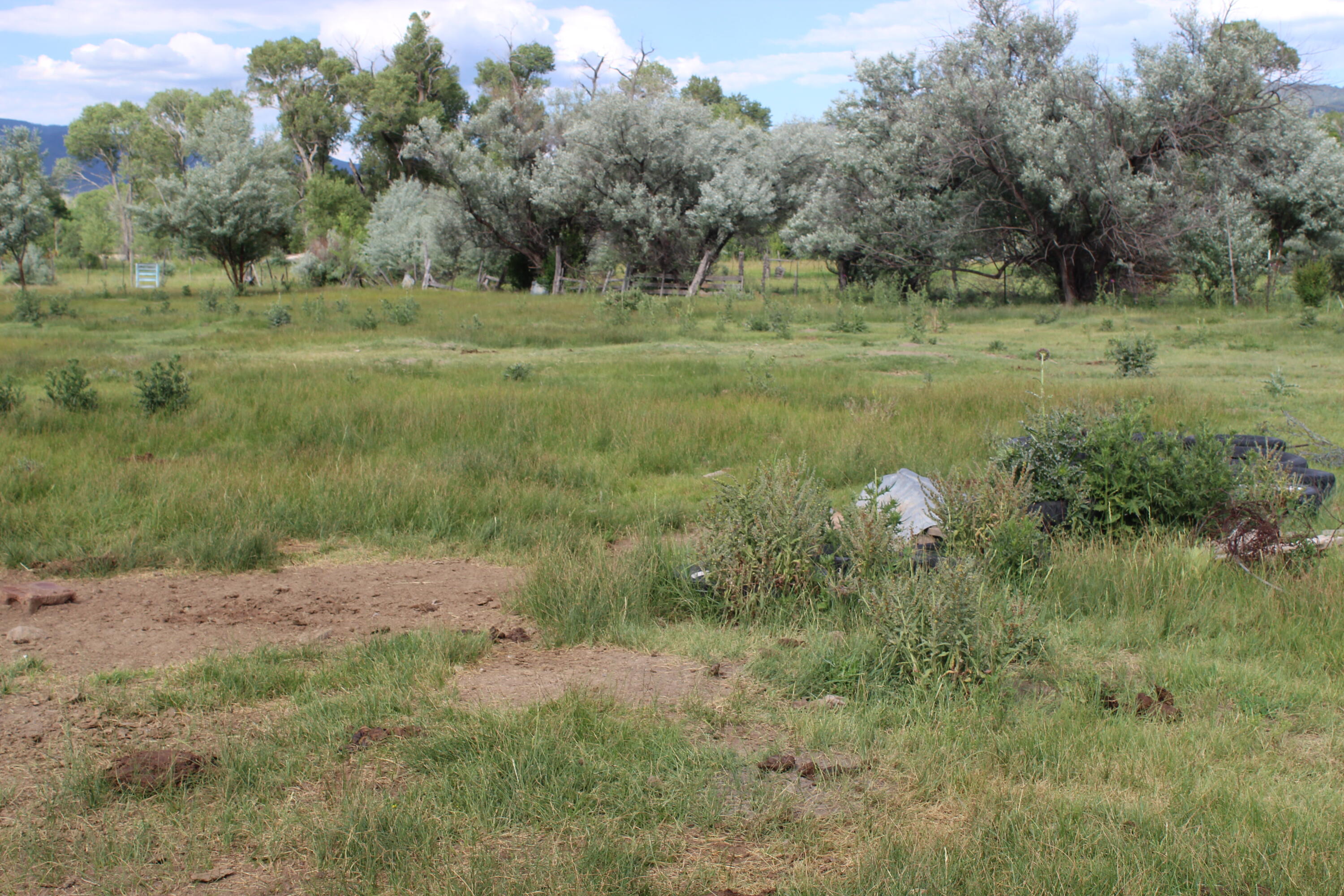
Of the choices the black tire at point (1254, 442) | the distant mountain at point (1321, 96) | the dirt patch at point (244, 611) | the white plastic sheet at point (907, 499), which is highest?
the distant mountain at point (1321, 96)

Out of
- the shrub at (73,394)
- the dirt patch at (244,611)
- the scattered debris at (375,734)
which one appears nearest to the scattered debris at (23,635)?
the dirt patch at (244,611)

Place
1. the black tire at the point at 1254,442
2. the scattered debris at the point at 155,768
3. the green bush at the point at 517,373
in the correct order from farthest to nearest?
1. the green bush at the point at 517,373
2. the black tire at the point at 1254,442
3. the scattered debris at the point at 155,768

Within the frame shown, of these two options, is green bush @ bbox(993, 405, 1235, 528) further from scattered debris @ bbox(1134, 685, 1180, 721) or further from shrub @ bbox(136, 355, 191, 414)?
shrub @ bbox(136, 355, 191, 414)

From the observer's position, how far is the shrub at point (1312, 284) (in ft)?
67.7

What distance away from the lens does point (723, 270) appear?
129 feet

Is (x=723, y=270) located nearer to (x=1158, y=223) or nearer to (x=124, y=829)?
(x=1158, y=223)

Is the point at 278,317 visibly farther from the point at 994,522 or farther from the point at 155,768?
the point at 155,768

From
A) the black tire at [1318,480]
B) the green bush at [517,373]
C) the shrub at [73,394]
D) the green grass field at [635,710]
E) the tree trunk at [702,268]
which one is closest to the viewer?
the green grass field at [635,710]

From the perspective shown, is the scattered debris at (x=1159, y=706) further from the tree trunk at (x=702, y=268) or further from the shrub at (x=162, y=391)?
the tree trunk at (x=702, y=268)

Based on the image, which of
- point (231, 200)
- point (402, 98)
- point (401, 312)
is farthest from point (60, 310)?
point (402, 98)

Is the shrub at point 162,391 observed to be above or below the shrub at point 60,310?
below

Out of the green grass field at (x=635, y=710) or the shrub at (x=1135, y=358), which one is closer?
the green grass field at (x=635, y=710)

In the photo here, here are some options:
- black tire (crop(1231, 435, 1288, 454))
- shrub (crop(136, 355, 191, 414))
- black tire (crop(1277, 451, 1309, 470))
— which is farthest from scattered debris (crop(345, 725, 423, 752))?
shrub (crop(136, 355, 191, 414))

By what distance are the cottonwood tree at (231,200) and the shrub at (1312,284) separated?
30758 mm
